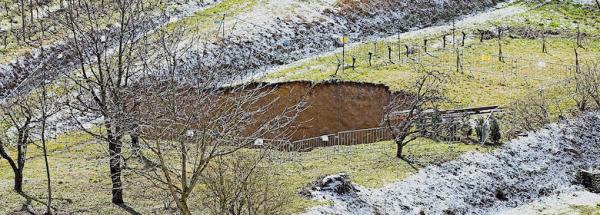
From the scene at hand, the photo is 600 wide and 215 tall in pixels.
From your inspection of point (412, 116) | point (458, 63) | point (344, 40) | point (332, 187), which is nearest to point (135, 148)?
point (332, 187)

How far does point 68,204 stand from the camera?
96.1 feet

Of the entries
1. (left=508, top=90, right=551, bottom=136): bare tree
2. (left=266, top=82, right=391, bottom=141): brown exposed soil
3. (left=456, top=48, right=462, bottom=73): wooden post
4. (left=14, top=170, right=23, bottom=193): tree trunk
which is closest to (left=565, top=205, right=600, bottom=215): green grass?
(left=508, top=90, right=551, bottom=136): bare tree

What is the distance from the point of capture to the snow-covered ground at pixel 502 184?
104ft

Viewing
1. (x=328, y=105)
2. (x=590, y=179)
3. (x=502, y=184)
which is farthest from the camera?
(x=328, y=105)

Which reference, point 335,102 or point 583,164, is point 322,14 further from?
point 583,164

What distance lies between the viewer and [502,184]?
3534cm

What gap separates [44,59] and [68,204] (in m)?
26.5

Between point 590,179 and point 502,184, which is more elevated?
point 502,184

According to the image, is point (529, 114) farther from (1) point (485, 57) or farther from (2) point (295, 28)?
(2) point (295, 28)

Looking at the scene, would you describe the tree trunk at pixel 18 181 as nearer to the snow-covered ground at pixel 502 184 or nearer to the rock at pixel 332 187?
the rock at pixel 332 187

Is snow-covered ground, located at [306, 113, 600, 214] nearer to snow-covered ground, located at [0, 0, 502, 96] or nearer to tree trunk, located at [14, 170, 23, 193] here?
tree trunk, located at [14, 170, 23, 193]

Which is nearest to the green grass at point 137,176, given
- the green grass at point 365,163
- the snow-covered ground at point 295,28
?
the green grass at point 365,163

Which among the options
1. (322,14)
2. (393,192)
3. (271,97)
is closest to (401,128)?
(393,192)

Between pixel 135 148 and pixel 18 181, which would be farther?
pixel 18 181
